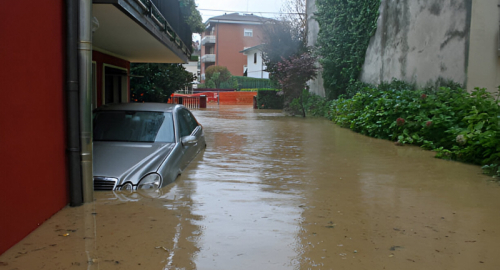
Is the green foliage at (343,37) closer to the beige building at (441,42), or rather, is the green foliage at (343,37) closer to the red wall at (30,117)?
the beige building at (441,42)

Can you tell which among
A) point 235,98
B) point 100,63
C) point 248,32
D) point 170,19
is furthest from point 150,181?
point 248,32

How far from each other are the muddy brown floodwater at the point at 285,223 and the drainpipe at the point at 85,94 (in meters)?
0.35

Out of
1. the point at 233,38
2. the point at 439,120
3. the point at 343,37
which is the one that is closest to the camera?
the point at 439,120

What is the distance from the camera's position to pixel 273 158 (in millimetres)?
9602

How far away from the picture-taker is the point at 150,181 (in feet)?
19.9

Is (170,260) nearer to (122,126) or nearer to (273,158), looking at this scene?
(122,126)

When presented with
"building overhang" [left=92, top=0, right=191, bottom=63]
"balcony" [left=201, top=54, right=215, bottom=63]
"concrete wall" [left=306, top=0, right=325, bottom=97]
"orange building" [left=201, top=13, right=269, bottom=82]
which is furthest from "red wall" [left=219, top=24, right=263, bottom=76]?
"building overhang" [left=92, top=0, right=191, bottom=63]

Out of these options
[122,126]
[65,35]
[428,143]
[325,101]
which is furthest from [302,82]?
[65,35]

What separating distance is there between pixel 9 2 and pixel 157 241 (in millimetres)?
2466

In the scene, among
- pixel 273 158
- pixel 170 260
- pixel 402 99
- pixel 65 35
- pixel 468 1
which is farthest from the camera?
pixel 402 99

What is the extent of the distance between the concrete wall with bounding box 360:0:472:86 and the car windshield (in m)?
7.92

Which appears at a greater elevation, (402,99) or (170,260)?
(402,99)

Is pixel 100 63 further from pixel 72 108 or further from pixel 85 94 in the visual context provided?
pixel 72 108

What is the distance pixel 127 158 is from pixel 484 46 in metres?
9.30
